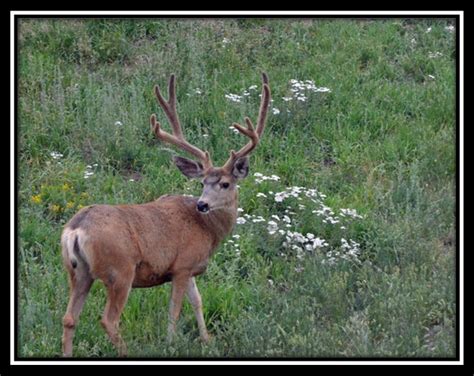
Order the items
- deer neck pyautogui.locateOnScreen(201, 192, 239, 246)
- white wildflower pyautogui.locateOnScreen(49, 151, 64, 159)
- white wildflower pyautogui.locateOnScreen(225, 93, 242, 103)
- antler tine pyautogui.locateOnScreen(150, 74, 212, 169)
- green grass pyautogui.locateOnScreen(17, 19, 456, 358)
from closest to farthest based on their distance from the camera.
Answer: green grass pyautogui.locateOnScreen(17, 19, 456, 358)
deer neck pyautogui.locateOnScreen(201, 192, 239, 246)
antler tine pyautogui.locateOnScreen(150, 74, 212, 169)
white wildflower pyautogui.locateOnScreen(49, 151, 64, 159)
white wildflower pyautogui.locateOnScreen(225, 93, 242, 103)

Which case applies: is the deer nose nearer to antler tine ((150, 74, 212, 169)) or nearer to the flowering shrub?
antler tine ((150, 74, 212, 169))

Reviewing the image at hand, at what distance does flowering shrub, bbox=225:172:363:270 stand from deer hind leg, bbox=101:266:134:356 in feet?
5.98

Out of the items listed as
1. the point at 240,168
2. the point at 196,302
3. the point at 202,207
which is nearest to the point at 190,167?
the point at 240,168

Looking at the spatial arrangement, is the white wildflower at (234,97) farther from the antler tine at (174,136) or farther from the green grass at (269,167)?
the antler tine at (174,136)

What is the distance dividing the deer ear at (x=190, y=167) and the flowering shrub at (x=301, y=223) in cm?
85

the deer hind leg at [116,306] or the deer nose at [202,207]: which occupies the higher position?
the deer nose at [202,207]

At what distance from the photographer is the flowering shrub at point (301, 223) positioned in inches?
376

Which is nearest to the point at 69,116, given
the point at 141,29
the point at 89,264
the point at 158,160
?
the point at 158,160

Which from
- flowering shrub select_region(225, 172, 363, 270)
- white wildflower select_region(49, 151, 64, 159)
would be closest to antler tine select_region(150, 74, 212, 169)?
flowering shrub select_region(225, 172, 363, 270)

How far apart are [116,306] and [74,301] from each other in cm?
33

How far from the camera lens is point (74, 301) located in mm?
7906

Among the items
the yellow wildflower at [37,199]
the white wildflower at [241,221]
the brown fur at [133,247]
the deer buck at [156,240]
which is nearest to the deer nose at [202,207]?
Answer: the deer buck at [156,240]

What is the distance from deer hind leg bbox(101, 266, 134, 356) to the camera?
25.5ft

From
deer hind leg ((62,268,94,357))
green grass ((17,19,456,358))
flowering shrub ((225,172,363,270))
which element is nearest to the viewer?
deer hind leg ((62,268,94,357))
